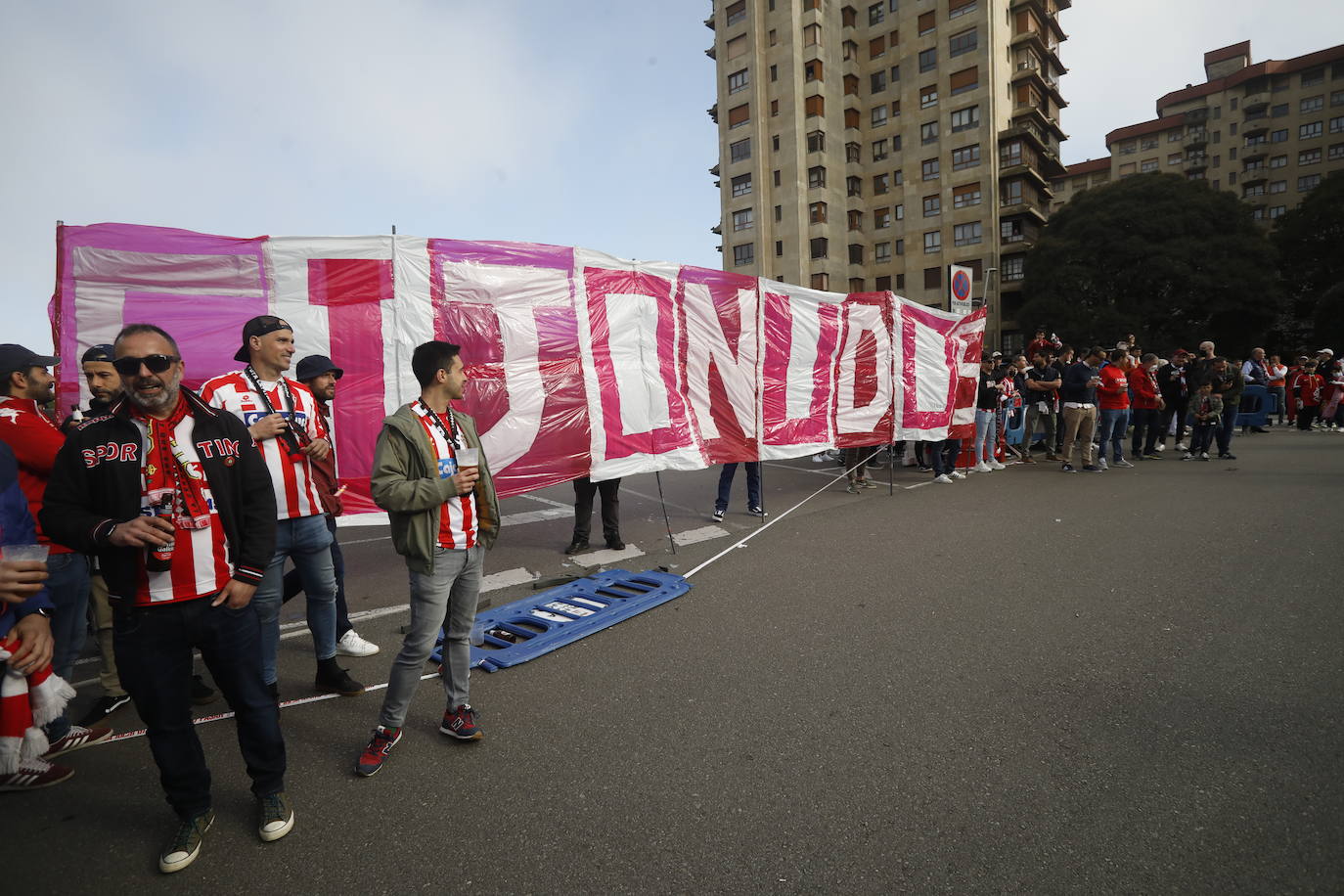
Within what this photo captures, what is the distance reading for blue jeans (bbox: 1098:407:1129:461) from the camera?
11492 millimetres

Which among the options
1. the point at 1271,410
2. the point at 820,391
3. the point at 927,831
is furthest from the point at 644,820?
the point at 1271,410

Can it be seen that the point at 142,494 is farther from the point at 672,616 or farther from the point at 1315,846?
the point at 1315,846

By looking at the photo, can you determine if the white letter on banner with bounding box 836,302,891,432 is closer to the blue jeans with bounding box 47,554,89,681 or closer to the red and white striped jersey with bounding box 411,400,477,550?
the red and white striped jersey with bounding box 411,400,477,550

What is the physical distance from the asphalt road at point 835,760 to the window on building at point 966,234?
148 ft

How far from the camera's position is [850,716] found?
3.25m

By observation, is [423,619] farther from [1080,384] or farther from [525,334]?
[1080,384]

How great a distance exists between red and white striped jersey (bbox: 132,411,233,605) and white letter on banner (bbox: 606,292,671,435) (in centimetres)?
420

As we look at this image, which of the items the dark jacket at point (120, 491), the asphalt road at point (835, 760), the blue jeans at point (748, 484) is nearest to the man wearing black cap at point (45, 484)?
the asphalt road at point (835, 760)

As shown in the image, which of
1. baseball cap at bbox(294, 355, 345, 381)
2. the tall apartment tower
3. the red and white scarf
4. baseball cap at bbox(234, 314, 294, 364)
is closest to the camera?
the red and white scarf

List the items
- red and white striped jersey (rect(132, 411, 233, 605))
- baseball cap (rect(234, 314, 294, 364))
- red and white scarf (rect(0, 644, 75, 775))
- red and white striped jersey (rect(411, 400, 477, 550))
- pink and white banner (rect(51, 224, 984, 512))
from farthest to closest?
1. pink and white banner (rect(51, 224, 984, 512))
2. baseball cap (rect(234, 314, 294, 364))
3. red and white striped jersey (rect(411, 400, 477, 550))
4. red and white striped jersey (rect(132, 411, 233, 605))
5. red and white scarf (rect(0, 644, 75, 775))

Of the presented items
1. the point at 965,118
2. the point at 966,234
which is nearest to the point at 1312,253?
the point at 966,234

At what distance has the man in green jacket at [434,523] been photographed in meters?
2.89

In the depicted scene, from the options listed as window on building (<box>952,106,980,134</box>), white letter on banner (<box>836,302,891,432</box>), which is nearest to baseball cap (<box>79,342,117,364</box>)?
white letter on banner (<box>836,302,891,432</box>)

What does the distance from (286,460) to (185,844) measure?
1.71m
